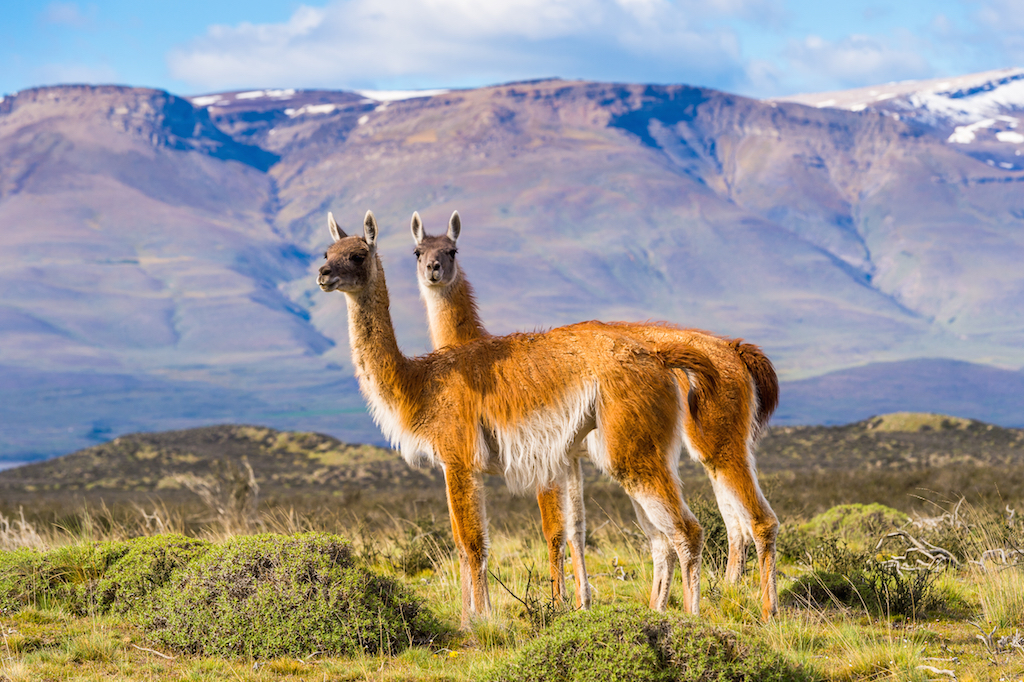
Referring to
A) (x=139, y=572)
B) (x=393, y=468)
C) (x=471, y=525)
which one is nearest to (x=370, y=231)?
(x=471, y=525)

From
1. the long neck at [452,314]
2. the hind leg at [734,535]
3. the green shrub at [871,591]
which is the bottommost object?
the green shrub at [871,591]

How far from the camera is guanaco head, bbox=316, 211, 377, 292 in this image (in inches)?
268

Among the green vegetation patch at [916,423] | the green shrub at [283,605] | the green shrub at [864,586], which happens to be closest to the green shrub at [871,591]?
the green shrub at [864,586]

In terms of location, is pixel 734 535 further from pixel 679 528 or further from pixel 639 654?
pixel 639 654

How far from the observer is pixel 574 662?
4.80 metres

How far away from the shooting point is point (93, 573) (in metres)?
7.26

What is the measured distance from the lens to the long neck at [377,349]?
6.74 m

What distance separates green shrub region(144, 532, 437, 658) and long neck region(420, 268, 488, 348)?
9.48ft

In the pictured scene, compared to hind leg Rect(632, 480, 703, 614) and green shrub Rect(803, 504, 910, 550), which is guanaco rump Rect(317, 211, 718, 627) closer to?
hind leg Rect(632, 480, 703, 614)

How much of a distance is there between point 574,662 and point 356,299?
3281 millimetres

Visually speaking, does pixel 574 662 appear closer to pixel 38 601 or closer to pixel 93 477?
pixel 38 601

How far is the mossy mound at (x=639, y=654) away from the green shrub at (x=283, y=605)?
130 cm

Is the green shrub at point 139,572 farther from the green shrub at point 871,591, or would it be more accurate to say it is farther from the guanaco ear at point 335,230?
the green shrub at point 871,591

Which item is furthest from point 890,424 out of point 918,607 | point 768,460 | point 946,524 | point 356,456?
point 918,607
